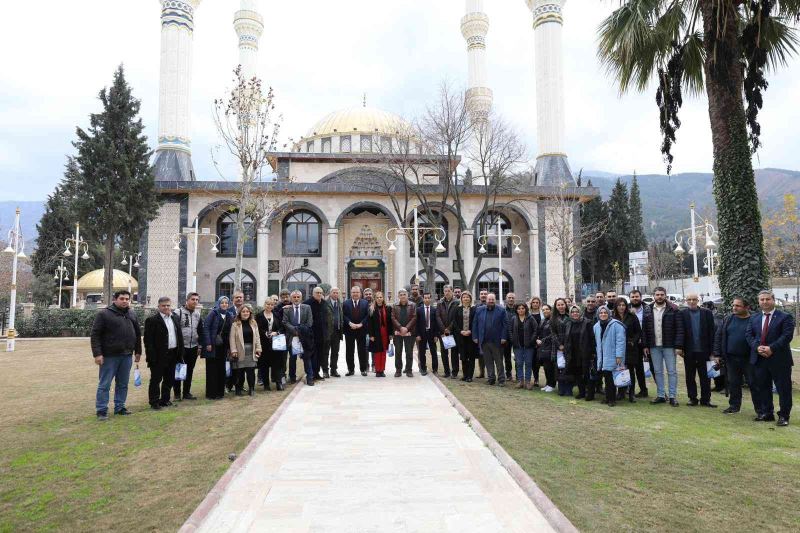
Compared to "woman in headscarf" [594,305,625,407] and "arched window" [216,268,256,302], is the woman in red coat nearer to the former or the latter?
"woman in headscarf" [594,305,625,407]

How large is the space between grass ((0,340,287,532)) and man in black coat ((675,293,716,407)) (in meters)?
6.46

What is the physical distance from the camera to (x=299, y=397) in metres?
8.78

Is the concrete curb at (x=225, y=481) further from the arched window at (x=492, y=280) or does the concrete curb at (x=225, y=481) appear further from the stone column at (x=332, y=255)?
the arched window at (x=492, y=280)

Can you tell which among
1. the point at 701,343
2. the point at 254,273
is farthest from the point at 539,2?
the point at 701,343

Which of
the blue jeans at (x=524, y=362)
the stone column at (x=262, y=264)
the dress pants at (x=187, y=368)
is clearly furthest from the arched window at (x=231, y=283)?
the blue jeans at (x=524, y=362)

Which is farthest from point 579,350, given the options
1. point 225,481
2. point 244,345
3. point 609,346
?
point 225,481

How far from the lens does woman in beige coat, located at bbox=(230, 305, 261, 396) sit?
889cm

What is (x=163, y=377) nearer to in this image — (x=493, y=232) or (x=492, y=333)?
(x=492, y=333)

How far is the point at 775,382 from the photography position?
717 centimetres

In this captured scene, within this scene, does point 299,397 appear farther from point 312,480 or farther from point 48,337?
point 48,337

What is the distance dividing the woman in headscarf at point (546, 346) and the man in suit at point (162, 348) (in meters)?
6.02

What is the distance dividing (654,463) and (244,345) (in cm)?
633

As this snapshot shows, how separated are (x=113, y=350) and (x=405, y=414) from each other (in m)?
4.17

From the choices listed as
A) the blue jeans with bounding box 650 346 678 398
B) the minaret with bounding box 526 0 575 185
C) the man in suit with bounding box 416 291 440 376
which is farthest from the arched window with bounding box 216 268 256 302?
the blue jeans with bounding box 650 346 678 398
